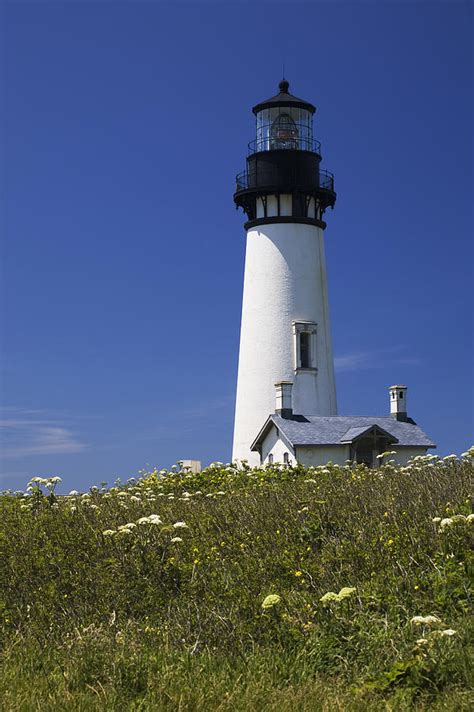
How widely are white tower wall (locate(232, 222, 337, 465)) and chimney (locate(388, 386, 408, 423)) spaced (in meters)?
2.45

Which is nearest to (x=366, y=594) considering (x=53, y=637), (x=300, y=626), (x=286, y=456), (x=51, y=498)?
(x=300, y=626)

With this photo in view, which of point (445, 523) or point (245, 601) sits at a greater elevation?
point (445, 523)

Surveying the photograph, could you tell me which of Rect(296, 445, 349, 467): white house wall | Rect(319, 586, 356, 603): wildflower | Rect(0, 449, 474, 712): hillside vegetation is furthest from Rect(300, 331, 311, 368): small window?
Rect(319, 586, 356, 603): wildflower

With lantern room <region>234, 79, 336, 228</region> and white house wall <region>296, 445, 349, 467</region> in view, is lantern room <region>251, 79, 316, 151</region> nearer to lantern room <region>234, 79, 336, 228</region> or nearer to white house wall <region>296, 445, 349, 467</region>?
lantern room <region>234, 79, 336, 228</region>

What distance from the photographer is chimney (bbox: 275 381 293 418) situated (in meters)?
29.5

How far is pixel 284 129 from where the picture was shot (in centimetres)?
3244

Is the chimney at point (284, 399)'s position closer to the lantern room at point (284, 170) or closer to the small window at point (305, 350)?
the small window at point (305, 350)

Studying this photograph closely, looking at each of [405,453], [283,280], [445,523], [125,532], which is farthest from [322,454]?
[445,523]

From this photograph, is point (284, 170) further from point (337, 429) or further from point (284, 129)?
point (337, 429)

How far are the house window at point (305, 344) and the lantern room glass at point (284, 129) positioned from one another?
6541 mm

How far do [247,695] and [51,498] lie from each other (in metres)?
7.50

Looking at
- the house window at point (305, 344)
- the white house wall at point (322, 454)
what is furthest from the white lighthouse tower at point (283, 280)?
the white house wall at point (322, 454)

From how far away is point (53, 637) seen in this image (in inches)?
309

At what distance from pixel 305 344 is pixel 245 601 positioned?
75.4ft
